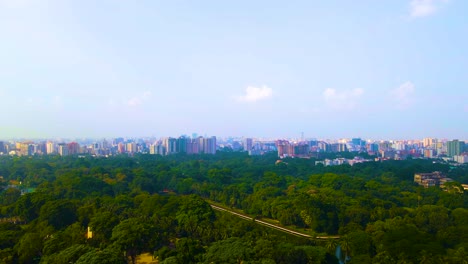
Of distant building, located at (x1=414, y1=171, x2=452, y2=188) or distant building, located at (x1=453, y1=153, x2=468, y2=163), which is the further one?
distant building, located at (x1=453, y1=153, x2=468, y2=163)

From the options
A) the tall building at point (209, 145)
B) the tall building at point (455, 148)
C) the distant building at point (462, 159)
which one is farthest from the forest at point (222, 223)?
the tall building at point (455, 148)

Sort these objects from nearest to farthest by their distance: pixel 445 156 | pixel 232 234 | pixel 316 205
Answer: pixel 232 234, pixel 316 205, pixel 445 156

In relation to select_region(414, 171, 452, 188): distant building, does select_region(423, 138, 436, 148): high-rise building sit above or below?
above

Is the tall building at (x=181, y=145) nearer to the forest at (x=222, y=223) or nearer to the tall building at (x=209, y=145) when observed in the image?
the tall building at (x=209, y=145)

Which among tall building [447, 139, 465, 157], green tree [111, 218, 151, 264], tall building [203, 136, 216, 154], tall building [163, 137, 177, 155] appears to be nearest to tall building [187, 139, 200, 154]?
tall building [203, 136, 216, 154]

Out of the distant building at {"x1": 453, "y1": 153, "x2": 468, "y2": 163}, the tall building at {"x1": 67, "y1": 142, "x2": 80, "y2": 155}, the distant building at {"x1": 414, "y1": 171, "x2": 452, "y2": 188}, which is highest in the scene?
the tall building at {"x1": 67, "y1": 142, "x2": 80, "y2": 155}

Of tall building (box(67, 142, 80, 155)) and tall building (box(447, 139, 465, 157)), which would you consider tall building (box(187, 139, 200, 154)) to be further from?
tall building (box(447, 139, 465, 157))

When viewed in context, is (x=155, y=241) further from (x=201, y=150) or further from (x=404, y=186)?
(x=201, y=150)

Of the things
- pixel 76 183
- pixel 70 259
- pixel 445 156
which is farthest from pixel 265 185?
pixel 445 156
